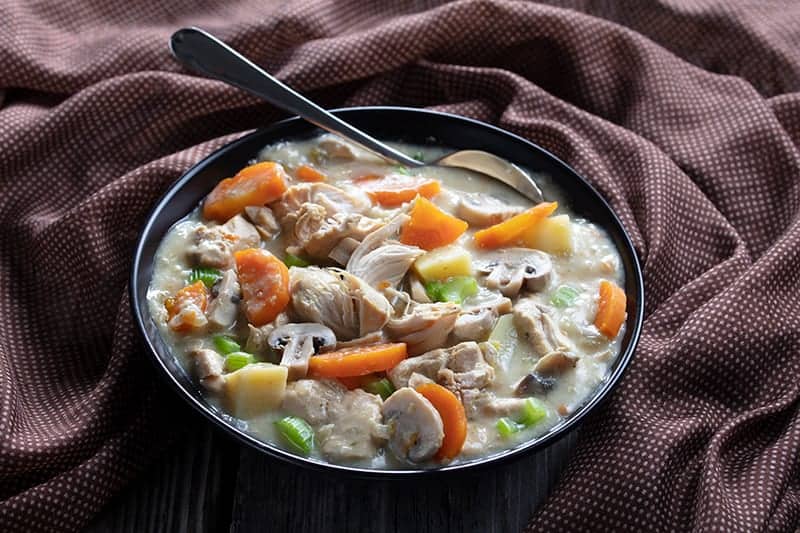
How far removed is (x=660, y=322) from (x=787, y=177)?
86 centimetres

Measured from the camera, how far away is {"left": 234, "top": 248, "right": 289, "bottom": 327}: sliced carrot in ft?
9.46

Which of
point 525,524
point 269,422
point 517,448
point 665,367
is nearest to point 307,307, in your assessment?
point 269,422

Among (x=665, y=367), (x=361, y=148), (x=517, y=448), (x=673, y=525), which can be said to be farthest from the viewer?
(x=361, y=148)

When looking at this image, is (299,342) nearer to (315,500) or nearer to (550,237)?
(315,500)

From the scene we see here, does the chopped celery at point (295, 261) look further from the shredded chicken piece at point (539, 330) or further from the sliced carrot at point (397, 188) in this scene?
the shredded chicken piece at point (539, 330)

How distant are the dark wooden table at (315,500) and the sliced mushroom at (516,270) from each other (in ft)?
1.58

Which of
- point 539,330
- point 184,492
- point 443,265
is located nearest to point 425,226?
point 443,265

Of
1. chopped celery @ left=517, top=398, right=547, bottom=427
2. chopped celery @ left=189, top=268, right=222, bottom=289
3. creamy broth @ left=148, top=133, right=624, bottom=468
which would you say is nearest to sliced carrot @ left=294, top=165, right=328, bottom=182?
creamy broth @ left=148, top=133, right=624, bottom=468

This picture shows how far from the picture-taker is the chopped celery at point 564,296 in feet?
9.99

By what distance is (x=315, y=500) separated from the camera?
2967 millimetres

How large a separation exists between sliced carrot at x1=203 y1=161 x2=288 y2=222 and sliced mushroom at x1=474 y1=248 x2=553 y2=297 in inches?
26.7

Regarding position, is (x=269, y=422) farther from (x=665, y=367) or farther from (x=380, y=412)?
(x=665, y=367)

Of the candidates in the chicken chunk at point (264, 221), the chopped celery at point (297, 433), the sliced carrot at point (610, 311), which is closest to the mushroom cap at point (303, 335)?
the chopped celery at point (297, 433)

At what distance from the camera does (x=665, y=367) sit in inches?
121
